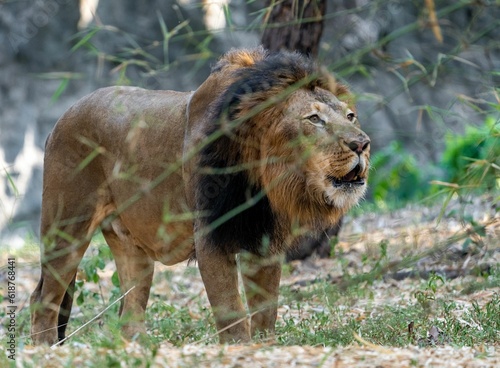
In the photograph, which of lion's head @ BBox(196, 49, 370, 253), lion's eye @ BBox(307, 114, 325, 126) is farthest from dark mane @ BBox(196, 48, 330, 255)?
lion's eye @ BBox(307, 114, 325, 126)

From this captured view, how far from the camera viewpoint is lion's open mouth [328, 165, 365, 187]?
12.6 ft

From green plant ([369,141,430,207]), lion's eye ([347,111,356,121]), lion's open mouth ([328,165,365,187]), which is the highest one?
lion's eye ([347,111,356,121])

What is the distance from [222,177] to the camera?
406 centimetres

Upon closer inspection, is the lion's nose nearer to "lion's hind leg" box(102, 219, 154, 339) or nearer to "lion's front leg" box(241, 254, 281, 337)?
"lion's front leg" box(241, 254, 281, 337)

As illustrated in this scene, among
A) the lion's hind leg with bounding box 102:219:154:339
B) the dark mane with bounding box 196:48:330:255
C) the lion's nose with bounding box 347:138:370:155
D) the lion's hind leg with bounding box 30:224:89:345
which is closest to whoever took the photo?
the lion's nose with bounding box 347:138:370:155

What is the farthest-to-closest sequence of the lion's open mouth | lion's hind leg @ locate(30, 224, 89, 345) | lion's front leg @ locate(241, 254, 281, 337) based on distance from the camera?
lion's hind leg @ locate(30, 224, 89, 345)
lion's front leg @ locate(241, 254, 281, 337)
the lion's open mouth

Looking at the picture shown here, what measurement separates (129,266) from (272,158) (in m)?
1.52

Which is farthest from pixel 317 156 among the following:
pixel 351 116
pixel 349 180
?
pixel 351 116

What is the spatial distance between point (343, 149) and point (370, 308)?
1388 millimetres

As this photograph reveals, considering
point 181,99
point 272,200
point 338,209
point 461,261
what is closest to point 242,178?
point 272,200

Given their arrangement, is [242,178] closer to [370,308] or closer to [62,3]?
[370,308]

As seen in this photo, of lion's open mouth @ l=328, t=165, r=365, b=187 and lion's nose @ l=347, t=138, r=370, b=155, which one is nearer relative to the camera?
lion's nose @ l=347, t=138, r=370, b=155

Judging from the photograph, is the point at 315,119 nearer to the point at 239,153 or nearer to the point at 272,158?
the point at 272,158

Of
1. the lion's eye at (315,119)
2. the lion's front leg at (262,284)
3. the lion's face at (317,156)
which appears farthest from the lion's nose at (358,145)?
the lion's front leg at (262,284)
